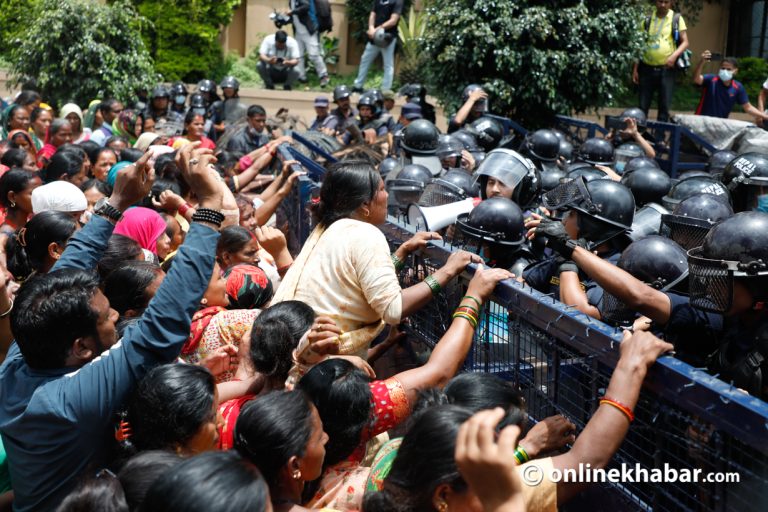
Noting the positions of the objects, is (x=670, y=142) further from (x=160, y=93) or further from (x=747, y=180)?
(x=160, y=93)

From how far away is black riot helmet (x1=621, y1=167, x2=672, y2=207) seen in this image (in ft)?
20.6

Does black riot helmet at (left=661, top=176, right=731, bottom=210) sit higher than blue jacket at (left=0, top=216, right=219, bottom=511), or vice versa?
black riot helmet at (left=661, top=176, right=731, bottom=210)

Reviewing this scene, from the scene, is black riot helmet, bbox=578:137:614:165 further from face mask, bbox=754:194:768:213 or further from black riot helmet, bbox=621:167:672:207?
face mask, bbox=754:194:768:213

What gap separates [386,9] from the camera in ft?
54.3

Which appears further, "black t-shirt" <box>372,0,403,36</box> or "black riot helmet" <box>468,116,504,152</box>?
"black t-shirt" <box>372,0,403,36</box>

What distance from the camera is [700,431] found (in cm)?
257

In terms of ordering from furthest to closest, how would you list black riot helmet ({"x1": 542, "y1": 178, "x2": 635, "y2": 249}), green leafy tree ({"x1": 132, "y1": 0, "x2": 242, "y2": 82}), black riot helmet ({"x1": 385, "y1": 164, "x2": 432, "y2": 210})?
green leafy tree ({"x1": 132, "y1": 0, "x2": 242, "y2": 82})
black riot helmet ({"x1": 385, "y1": 164, "x2": 432, "y2": 210})
black riot helmet ({"x1": 542, "y1": 178, "x2": 635, "y2": 249})

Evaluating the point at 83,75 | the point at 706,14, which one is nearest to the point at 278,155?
the point at 83,75

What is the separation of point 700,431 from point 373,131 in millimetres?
10187

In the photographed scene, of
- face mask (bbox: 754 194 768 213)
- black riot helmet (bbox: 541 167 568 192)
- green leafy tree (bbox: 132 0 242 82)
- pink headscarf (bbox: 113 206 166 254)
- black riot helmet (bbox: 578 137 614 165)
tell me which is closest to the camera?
pink headscarf (bbox: 113 206 166 254)

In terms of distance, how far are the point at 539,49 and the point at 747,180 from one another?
6.85m

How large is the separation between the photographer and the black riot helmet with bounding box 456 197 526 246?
1313cm

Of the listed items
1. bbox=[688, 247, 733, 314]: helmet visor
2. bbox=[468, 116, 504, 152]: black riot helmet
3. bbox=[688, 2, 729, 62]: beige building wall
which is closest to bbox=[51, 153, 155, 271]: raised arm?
bbox=[688, 247, 733, 314]: helmet visor

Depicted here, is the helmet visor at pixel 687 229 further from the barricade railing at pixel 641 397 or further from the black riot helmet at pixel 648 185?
the barricade railing at pixel 641 397
